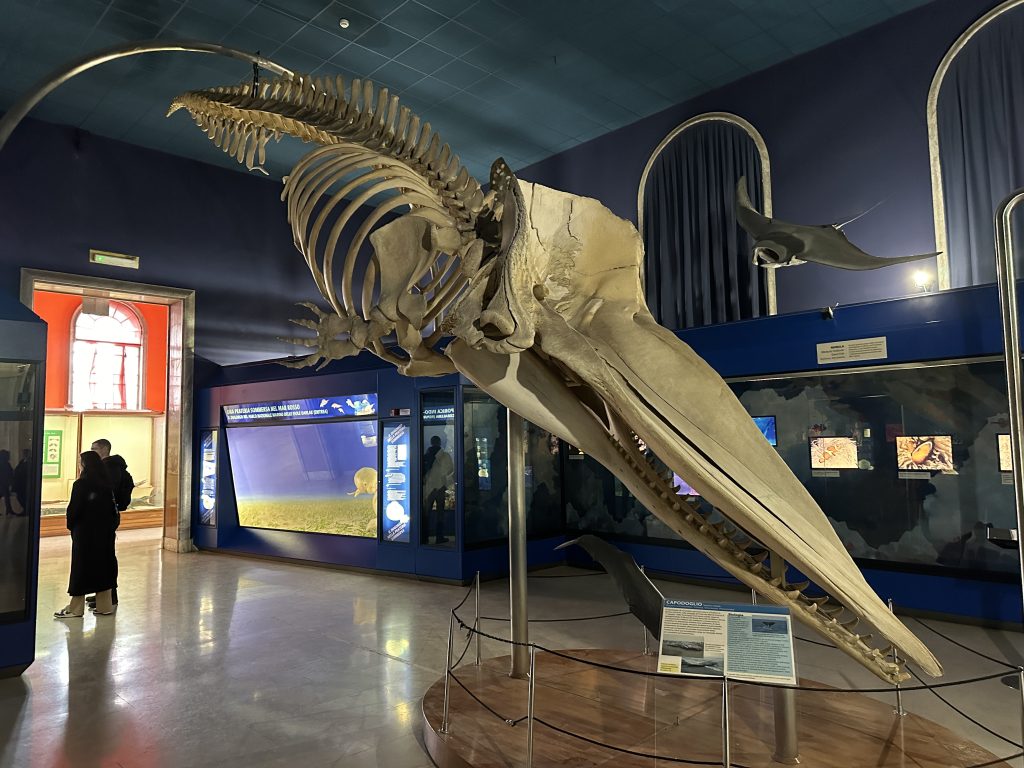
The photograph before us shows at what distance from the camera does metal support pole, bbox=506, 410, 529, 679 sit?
405cm

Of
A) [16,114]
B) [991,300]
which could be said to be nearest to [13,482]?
[16,114]

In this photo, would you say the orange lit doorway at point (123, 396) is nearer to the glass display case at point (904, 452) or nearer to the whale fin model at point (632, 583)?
the glass display case at point (904, 452)

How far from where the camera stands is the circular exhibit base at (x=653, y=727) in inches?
113

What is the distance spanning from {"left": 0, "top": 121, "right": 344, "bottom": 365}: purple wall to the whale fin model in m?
9.27

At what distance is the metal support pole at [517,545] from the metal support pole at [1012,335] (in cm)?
285

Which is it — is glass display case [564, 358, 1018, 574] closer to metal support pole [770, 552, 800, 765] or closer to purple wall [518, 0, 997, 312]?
purple wall [518, 0, 997, 312]

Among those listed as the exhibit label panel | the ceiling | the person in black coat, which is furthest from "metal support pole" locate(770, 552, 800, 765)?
the ceiling

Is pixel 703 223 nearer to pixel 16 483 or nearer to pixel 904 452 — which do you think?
pixel 904 452

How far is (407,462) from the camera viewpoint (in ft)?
27.1

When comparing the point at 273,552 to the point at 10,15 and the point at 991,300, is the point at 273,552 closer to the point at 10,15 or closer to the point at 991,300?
the point at 10,15

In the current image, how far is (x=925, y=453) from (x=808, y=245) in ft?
7.05

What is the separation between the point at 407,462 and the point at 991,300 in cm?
604

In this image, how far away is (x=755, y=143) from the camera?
28.3ft

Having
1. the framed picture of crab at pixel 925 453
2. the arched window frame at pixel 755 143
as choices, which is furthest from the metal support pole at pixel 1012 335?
the arched window frame at pixel 755 143
